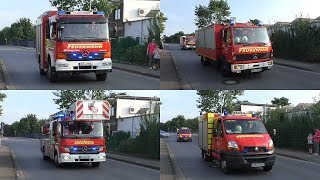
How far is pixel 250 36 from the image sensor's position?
17.3 m

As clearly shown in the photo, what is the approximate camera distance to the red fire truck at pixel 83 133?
51.6 feet

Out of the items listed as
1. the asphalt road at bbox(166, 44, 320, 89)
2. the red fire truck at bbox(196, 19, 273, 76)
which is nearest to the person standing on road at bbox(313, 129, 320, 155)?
the asphalt road at bbox(166, 44, 320, 89)

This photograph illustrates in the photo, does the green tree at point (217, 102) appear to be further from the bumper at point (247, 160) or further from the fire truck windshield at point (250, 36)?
the bumper at point (247, 160)

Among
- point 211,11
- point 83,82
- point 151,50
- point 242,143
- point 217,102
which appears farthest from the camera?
point 211,11

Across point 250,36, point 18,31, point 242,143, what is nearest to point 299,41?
point 250,36

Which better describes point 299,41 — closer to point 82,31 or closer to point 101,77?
point 101,77

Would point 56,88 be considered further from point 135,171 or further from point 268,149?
point 268,149

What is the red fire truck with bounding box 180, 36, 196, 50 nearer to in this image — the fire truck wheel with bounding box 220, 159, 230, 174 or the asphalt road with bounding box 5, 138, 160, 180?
the asphalt road with bounding box 5, 138, 160, 180

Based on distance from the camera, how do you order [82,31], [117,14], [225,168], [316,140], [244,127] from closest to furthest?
[225,168] < [244,127] < [82,31] < [316,140] < [117,14]

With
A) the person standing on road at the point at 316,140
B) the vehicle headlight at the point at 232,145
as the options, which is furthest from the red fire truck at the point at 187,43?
the vehicle headlight at the point at 232,145

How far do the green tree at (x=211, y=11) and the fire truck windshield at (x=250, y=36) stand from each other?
21.1ft

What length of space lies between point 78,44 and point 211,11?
12.8m

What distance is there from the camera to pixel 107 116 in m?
16.1

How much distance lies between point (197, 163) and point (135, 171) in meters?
2.64
